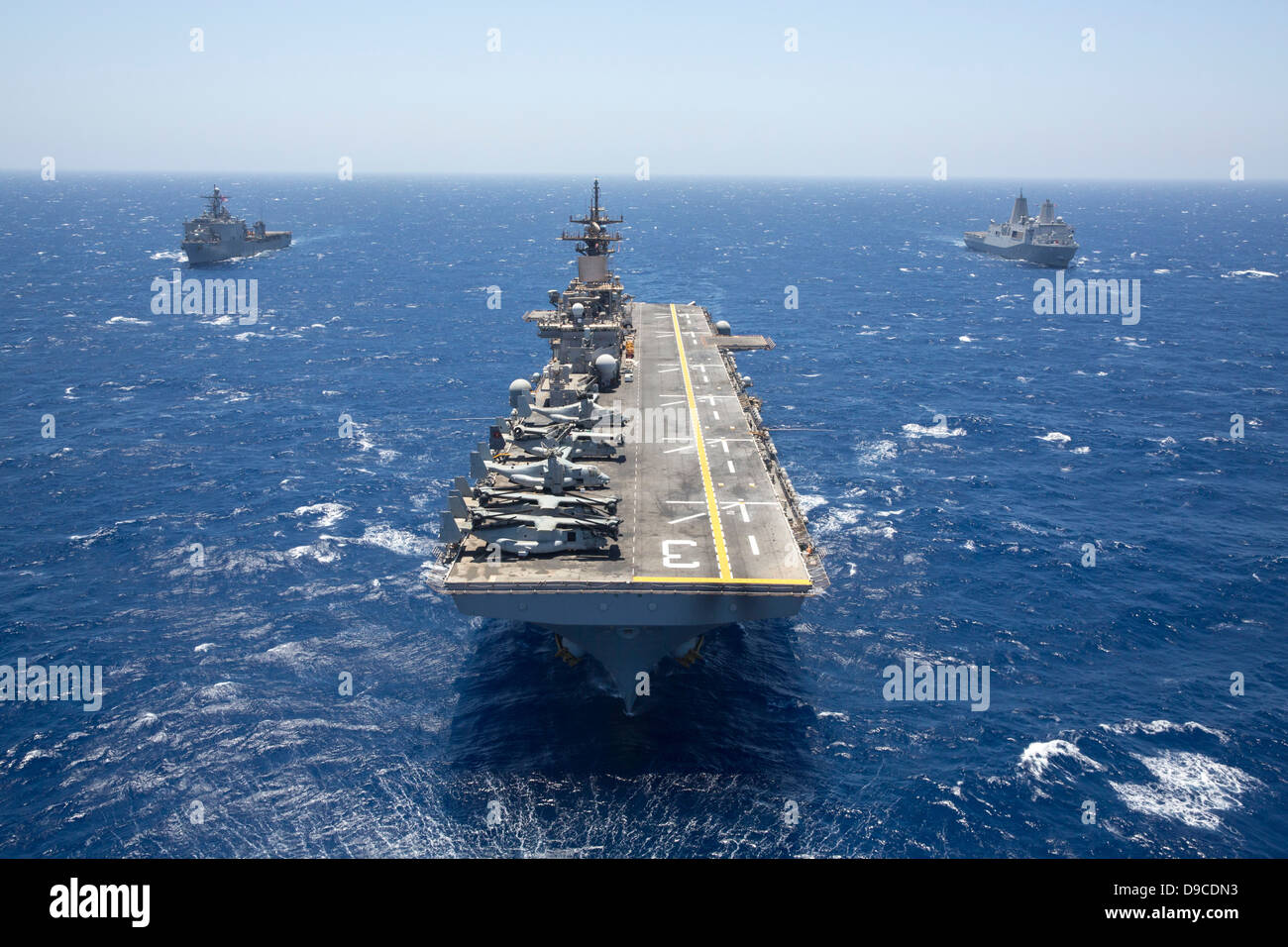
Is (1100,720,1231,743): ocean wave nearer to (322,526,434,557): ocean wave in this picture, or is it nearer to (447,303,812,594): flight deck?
(447,303,812,594): flight deck

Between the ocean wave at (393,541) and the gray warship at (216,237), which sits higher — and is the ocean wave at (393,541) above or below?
below

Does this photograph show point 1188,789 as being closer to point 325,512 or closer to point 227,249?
point 325,512

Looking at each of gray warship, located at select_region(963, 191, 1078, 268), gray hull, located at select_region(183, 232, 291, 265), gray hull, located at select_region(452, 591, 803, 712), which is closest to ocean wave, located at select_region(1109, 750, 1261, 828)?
gray hull, located at select_region(452, 591, 803, 712)

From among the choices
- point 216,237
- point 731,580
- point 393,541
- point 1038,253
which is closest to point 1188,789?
point 731,580

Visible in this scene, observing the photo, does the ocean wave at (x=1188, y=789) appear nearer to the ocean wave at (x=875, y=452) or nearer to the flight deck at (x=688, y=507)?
the flight deck at (x=688, y=507)

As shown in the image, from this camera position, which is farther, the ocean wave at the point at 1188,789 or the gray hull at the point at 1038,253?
the gray hull at the point at 1038,253

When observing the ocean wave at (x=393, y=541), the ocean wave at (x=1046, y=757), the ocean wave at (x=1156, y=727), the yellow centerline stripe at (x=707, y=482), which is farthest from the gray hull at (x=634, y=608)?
the ocean wave at (x=393, y=541)
